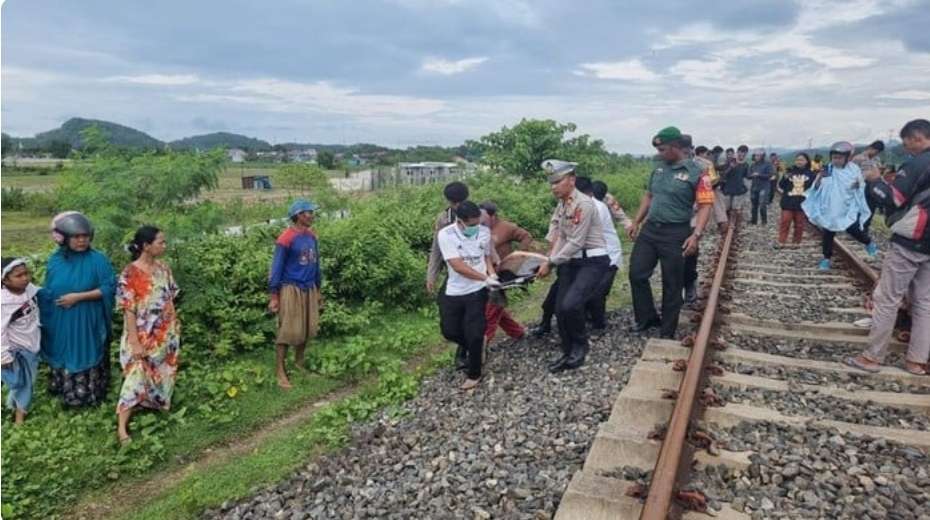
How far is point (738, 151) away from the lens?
1414 cm

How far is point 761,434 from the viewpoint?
12.1 feet

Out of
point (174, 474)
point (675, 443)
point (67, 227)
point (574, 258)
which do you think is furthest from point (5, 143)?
point (675, 443)

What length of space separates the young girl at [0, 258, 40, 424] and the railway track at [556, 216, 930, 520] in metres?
4.34

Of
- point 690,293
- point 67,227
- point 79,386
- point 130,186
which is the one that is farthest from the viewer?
point 690,293

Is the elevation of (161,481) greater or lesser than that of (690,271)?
lesser

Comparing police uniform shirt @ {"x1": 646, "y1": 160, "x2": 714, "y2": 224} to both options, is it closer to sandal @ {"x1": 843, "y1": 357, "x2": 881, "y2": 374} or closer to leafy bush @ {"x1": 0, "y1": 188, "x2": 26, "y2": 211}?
sandal @ {"x1": 843, "y1": 357, "x2": 881, "y2": 374}

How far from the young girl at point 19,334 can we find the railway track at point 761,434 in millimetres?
4340

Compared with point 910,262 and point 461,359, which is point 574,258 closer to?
point 461,359

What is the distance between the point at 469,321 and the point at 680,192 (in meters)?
2.29

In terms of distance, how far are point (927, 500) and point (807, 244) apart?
9450mm

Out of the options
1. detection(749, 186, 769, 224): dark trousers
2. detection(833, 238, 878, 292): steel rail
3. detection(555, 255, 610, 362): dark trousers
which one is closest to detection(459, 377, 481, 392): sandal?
detection(555, 255, 610, 362): dark trousers

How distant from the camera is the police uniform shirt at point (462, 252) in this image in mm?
5316

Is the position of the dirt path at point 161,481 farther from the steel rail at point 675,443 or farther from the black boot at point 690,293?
the black boot at point 690,293

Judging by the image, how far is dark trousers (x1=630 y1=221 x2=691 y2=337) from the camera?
19.4 ft
